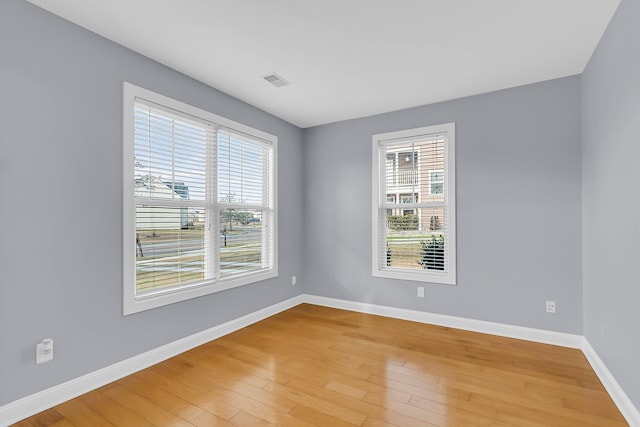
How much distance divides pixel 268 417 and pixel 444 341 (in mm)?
2005

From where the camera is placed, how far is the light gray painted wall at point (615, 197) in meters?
1.88

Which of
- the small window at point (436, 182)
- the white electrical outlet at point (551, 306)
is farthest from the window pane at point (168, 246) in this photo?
the white electrical outlet at point (551, 306)

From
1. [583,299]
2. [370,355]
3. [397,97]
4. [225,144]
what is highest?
[397,97]

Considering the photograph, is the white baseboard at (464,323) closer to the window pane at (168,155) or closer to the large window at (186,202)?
the large window at (186,202)

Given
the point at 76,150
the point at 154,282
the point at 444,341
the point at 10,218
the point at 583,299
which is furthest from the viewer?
the point at 444,341

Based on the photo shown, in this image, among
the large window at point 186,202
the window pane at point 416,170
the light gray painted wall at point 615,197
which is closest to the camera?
the light gray painted wall at point 615,197

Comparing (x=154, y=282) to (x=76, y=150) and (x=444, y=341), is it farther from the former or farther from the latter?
(x=444, y=341)

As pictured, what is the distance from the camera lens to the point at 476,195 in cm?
354

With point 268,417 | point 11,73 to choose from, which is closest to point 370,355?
point 268,417

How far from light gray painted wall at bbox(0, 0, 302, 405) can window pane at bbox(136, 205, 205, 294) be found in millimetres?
219

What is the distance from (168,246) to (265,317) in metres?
1.65

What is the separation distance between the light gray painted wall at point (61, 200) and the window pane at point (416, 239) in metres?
2.74

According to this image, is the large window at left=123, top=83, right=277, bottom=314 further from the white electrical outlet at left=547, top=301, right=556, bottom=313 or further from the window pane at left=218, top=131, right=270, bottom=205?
the white electrical outlet at left=547, top=301, right=556, bottom=313

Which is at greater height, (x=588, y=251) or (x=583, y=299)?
(x=588, y=251)
